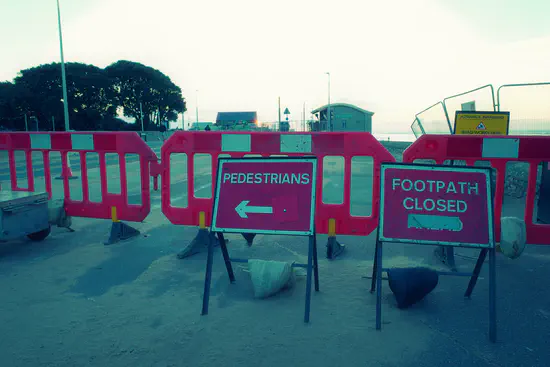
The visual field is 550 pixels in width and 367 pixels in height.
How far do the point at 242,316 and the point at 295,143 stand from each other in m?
2.09

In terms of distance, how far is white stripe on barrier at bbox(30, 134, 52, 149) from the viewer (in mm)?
5180

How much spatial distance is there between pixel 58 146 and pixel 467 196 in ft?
16.7

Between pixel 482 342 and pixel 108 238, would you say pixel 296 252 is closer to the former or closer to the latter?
pixel 482 342

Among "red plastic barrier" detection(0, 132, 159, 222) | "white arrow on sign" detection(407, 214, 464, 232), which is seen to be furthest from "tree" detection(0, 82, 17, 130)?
"white arrow on sign" detection(407, 214, 464, 232)

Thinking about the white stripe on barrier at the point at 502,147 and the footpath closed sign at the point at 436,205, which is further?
the white stripe on barrier at the point at 502,147

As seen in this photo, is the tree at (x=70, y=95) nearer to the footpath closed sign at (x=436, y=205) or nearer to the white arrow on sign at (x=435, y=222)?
the footpath closed sign at (x=436, y=205)

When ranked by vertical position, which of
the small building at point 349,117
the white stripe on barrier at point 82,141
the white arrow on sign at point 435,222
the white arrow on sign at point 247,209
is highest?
the small building at point 349,117

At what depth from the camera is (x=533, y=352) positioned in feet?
7.84

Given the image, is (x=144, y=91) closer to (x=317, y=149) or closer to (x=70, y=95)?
(x=70, y=95)

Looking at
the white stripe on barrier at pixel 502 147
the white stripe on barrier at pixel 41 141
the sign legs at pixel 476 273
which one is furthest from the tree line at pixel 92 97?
the sign legs at pixel 476 273

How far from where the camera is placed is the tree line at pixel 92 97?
52688mm

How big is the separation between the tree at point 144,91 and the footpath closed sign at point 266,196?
6846 cm

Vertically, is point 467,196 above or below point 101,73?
below

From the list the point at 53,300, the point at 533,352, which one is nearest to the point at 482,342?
the point at 533,352
